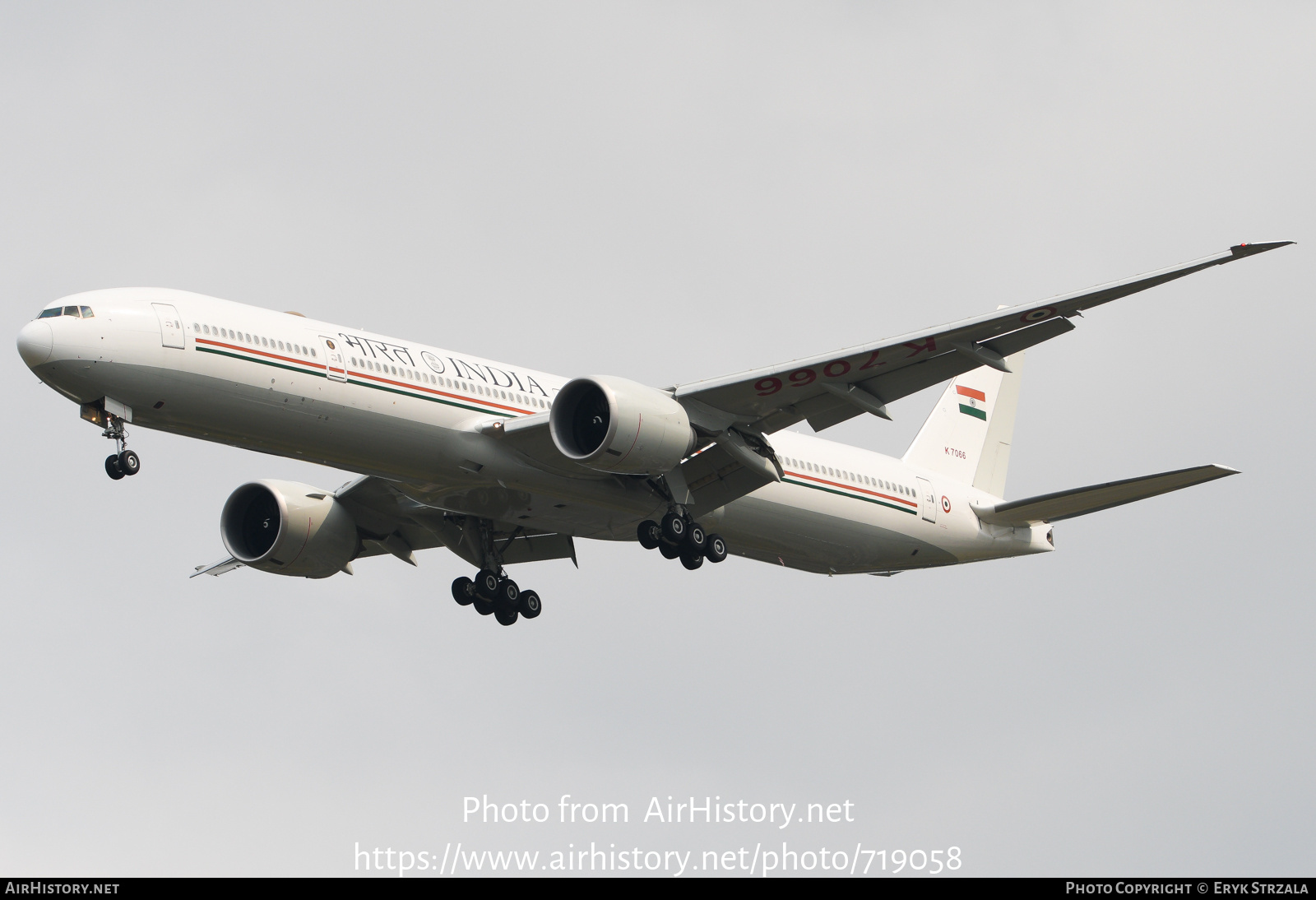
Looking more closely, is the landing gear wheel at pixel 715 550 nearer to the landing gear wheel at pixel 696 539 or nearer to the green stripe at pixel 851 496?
the landing gear wheel at pixel 696 539

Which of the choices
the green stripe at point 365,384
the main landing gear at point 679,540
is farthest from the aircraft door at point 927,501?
the green stripe at point 365,384

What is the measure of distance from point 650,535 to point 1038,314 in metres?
9.23

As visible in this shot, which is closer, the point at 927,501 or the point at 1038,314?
the point at 1038,314

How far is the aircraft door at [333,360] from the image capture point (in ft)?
96.2

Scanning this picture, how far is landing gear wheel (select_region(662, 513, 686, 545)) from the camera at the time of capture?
Result: 33.2 meters

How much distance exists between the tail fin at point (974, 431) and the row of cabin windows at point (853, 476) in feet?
9.38

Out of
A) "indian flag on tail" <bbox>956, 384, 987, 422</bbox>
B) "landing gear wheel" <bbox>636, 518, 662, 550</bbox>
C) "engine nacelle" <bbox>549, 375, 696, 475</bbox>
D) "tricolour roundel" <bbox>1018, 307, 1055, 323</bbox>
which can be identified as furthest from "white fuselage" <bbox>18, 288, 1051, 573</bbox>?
"tricolour roundel" <bbox>1018, 307, 1055, 323</bbox>

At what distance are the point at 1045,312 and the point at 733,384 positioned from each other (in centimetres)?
608

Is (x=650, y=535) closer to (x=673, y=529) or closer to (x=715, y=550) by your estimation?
(x=673, y=529)

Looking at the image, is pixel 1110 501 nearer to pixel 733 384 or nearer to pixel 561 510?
pixel 733 384

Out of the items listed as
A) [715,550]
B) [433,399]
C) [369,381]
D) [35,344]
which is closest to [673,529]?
[715,550]

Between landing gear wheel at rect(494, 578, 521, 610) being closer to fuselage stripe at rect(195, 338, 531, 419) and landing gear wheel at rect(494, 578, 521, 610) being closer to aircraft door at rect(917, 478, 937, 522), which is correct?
fuselage stripe at rect(195, 338, 531, 419)

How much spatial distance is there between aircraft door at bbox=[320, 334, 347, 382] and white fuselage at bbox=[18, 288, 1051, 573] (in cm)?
3

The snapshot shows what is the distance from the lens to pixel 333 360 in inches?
1159
